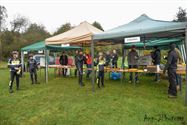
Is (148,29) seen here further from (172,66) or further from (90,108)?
(90,108)

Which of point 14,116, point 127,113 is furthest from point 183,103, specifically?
point 14,116

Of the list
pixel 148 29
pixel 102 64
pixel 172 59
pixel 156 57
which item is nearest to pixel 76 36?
pixel 102 64

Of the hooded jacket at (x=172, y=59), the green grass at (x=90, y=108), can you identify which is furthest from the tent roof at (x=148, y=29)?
the green grass at (x=90, y=108)

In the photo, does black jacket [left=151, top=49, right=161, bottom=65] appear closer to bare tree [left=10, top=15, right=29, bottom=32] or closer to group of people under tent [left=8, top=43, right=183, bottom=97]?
group of people under tent [left=8, top=43, right=183, bottom=97]

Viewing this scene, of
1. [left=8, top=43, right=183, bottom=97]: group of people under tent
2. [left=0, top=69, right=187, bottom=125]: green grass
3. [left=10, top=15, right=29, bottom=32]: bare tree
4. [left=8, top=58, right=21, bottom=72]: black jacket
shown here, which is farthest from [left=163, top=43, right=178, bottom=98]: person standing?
[left=10, top=15, right=29, bottom=32]: bare tree

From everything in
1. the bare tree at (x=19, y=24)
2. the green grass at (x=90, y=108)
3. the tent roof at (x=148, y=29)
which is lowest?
the green grass at (x=90, y=108)

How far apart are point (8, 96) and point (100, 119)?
4.99 meters

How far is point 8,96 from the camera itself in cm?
960

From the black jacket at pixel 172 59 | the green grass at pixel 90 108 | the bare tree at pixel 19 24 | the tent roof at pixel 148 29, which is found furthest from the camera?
the bare tree at pixel 19 24

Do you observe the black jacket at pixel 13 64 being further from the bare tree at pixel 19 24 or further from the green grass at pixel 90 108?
Result: the bare tree at pixel 19 24

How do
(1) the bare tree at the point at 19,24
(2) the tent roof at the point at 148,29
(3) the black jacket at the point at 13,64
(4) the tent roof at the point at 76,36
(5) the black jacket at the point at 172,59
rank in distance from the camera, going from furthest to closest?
(1) the bare tree at the point at 19,24 < (4) the tent roof at the point at 76,36 < (3) the black jacket at the point at 13,64 < (5) the black jacket at the point at 172,59 < (2) the tent roof at the point at 148,29

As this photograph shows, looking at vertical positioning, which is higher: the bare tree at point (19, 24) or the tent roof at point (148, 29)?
the bare tree at point (19, 24)

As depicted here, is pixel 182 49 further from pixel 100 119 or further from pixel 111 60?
pixel 100 119

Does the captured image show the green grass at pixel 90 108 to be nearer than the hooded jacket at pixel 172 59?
Yes
